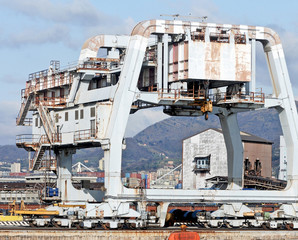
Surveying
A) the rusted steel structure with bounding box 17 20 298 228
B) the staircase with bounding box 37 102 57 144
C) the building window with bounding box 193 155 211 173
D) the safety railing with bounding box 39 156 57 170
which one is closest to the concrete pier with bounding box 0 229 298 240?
the rusted steel structure with bounding box 17 20 298 228

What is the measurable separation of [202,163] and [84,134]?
58.4 metres

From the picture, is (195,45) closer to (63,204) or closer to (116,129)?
(116,129)

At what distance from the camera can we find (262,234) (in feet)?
180

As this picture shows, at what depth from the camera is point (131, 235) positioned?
52.3 meters

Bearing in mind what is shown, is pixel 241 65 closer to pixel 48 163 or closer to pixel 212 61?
pixel 212 61

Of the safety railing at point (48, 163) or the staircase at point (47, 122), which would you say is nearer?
the staircase at point (47, 122)

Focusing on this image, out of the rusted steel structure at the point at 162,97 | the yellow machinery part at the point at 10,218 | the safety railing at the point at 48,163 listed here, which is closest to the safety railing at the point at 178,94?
the rusted steel structure at the point at 162,97

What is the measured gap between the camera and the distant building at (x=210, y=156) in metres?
115

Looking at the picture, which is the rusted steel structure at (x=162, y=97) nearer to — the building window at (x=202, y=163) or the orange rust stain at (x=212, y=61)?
the orange rust stain at (x=212, y=61)

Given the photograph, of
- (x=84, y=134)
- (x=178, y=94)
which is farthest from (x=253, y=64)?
(x=84, y=134)

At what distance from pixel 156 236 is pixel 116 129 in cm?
829

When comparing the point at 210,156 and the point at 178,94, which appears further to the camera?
the point at 210,156

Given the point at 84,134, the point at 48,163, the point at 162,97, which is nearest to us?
the point at 162,97

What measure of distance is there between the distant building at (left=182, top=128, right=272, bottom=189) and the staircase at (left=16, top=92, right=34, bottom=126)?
46.1m
